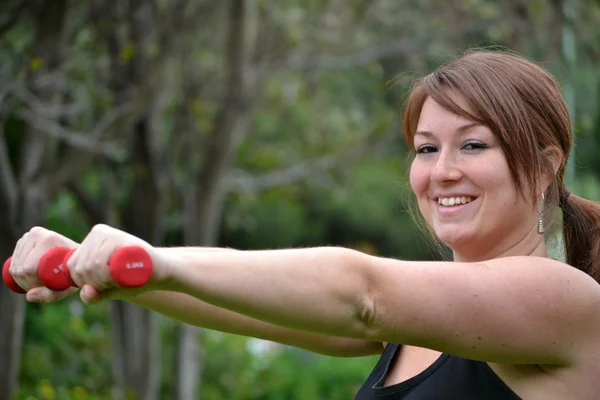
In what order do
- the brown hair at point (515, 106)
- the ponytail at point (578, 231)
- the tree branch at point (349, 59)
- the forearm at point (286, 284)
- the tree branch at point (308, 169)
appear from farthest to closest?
the tree branch at point (308, 169), the tree branch at point (349, 59), the ponytail at point (578, 231), the brown hair at point (515, 106), the forearm at point (286, 284)

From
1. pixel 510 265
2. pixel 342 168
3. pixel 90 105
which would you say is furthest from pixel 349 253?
pixel 342 168

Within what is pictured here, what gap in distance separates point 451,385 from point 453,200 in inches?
15.7

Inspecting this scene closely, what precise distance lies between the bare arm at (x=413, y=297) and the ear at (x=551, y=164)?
263mm

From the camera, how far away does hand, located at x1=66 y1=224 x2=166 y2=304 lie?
5.47 feet

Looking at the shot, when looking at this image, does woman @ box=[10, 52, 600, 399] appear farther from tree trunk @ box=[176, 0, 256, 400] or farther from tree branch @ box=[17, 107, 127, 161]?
tree trunk @ box=[176, 0, 256, 400]

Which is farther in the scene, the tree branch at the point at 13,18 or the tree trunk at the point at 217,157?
the tree trunk at the point at 217,157

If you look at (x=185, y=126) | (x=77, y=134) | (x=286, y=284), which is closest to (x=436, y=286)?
(x=286, y=284)

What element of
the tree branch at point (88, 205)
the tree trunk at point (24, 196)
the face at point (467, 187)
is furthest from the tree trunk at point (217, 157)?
the face at point (467, 187)

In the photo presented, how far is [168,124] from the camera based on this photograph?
32.2 ft

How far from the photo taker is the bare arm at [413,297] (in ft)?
5.94

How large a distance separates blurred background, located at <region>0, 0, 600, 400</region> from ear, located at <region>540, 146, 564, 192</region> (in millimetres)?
1679

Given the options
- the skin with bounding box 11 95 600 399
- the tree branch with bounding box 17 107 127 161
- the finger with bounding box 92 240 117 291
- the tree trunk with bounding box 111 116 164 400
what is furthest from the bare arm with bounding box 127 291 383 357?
the tree trunk with bounding box 111 116 164 400

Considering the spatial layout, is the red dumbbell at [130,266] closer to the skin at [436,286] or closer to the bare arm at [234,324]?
the skin at [436,286]

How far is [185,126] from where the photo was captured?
8.10m
